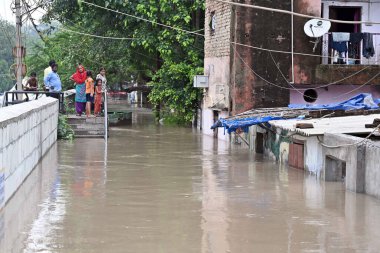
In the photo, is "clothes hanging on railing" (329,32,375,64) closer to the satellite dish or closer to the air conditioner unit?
the satellite dish

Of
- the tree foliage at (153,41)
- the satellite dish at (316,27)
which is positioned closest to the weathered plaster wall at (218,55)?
the tree foliage at (153,41)

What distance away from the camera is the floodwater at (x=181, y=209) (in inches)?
346

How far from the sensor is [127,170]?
15.7 meters

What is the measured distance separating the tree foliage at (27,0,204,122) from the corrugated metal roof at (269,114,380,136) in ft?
37.5

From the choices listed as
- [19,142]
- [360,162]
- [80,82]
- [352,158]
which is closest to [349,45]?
[80,82]

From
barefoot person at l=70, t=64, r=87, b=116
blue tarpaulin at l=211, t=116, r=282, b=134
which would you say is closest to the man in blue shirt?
barefoot person at l=70, t=64, r=87, b=116

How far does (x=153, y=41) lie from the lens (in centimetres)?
2930

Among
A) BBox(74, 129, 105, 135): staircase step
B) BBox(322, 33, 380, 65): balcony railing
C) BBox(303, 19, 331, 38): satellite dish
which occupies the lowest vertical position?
BBox(74, 129, 105, 135): staircase step

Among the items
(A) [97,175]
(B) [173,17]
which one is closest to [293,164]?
(A) [97,175]

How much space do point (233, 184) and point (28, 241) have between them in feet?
19.2

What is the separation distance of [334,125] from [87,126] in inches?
407

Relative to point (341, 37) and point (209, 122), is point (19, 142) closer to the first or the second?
point (341, 37)

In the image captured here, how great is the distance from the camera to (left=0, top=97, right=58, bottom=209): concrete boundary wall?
10.6 m

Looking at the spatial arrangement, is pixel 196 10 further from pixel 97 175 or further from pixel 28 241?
pixel 28 241
